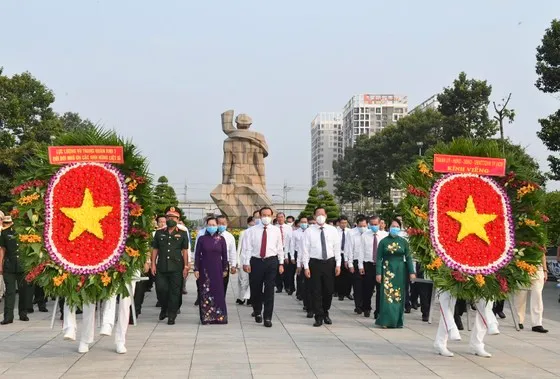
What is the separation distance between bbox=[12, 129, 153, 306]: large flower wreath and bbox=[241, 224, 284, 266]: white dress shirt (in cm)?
310

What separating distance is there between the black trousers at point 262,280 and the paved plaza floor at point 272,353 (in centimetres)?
36

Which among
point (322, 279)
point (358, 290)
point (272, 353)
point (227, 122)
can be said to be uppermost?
point (227, 122)

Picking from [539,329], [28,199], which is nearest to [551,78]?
[539,329]

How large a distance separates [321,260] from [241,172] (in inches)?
826

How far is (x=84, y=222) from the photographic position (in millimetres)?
8891

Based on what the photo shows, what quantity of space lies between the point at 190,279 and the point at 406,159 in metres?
34.7

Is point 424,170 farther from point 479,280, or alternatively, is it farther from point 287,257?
point 287,257

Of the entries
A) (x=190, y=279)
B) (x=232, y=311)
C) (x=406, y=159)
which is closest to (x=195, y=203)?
(x=406, y=159)

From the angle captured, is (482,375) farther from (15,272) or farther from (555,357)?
(15,272)

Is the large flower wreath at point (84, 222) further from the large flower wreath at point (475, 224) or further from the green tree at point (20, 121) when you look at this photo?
the green tree at point (20, 121)

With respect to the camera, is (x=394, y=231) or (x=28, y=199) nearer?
(x=28, y=199)

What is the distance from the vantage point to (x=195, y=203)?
283 ft

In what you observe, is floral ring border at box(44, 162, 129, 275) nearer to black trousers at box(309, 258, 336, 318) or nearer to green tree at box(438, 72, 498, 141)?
black trousers at box(309, 258, 336, 318)

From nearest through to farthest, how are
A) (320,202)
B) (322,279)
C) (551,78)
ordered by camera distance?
(322,279), (551,78), (320,202)
